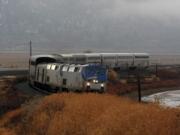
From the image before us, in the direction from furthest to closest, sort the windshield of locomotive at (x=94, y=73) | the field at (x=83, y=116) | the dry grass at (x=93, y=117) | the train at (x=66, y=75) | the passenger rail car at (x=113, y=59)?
1. the passenger rail car at (x=113, y=59)
2. the train at (x=66, y=75)
3. the windshield of locomotive at (x=94, y=73)
4. the field at (x=83, y=116)
5. the dry grass at (x=93, y=117)

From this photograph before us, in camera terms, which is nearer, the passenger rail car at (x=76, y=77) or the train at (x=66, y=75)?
the passenger rail car at (x=76, y=77)

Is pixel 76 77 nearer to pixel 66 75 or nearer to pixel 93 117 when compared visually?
pixel 66 75

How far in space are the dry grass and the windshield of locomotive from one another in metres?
6.01

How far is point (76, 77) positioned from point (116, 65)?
49176mm

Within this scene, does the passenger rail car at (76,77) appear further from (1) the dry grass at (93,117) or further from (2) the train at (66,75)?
(1) the dry grass at (93,117)

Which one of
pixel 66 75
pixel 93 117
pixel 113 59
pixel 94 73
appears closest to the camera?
pixel 93 117

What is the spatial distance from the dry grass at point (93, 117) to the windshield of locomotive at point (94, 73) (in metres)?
6.01

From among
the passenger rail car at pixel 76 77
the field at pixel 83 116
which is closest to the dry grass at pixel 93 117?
the field at pixel 83 116

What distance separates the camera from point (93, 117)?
37.8 metres

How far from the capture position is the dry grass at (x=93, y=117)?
30.8 meters

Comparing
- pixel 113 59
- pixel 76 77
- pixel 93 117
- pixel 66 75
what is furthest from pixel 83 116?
pixel 113 59

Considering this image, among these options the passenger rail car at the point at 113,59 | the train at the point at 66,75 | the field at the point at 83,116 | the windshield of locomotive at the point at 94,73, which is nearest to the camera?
the field at the point at 83,116

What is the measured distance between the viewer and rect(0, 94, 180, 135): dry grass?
3078cm

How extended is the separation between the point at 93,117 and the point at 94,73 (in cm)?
1591
